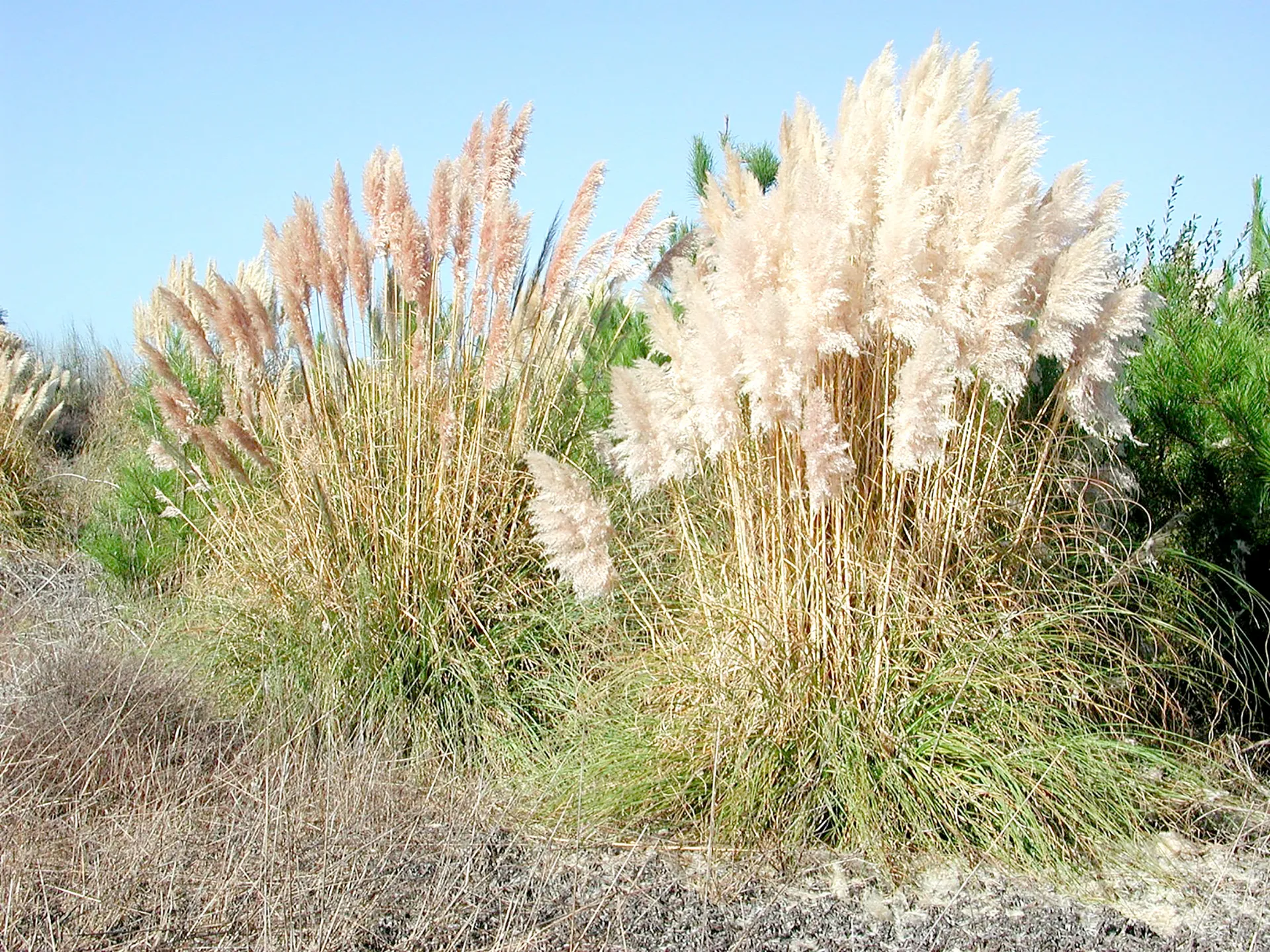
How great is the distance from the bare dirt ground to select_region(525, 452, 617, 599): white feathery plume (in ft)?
2.20

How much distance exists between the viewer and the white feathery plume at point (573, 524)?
10.9 ft

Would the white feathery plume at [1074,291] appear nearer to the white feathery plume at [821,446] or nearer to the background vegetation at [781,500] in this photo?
the background vegetation at [781,500]

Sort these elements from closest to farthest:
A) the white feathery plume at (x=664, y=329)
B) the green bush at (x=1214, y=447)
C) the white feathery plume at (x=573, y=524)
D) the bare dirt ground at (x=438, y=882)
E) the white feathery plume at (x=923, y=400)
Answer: the bare dirt ground at (x=438, y=882) < the white feathery plume at (x=923, y=400) < the white feathery plume at (x=573, y=524) < the white feathery plume at (x=664, y=329) < the green bush at (x=1214, y=447)

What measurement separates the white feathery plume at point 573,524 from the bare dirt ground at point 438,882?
0.67 metres

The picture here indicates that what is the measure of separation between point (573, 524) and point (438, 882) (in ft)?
3.48

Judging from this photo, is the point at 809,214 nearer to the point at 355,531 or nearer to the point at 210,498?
the point at 355,531

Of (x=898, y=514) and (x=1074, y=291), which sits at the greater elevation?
(x=1074, y=291)

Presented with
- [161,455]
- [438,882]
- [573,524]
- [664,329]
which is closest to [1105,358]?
[664,329]

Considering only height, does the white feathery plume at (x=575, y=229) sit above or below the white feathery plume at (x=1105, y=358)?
above

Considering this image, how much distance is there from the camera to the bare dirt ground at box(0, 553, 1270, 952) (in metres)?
2.58

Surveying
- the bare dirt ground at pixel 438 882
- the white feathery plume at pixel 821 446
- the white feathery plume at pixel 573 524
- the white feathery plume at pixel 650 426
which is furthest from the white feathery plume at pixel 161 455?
the white feathery plume at pixel 821 446

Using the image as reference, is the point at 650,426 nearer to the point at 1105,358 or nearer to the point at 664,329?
the point at 664,329

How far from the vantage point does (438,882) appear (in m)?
2.69

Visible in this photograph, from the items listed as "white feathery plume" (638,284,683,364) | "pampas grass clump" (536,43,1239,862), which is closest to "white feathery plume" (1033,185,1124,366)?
"pampas grass clump" (536,43,1239,862)
